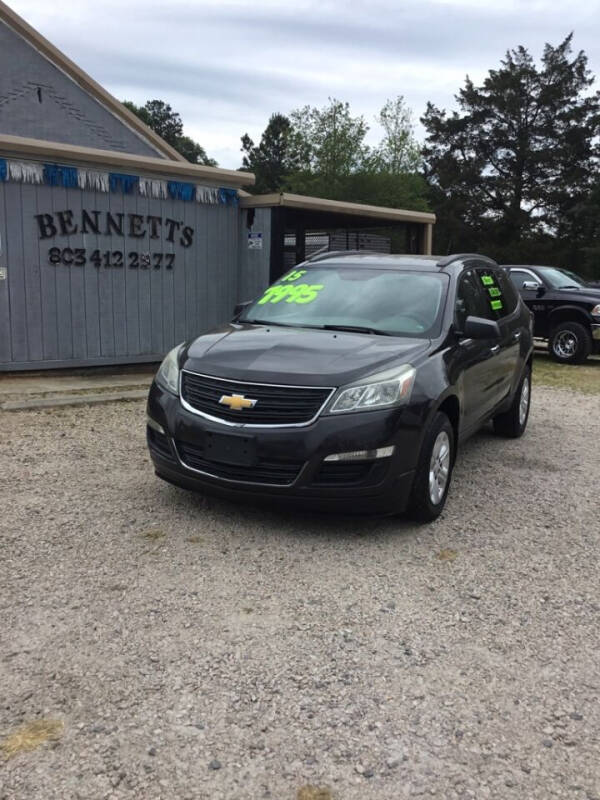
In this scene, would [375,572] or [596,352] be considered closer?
[375,572]

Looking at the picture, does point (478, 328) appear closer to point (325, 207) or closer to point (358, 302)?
point (358, 302)

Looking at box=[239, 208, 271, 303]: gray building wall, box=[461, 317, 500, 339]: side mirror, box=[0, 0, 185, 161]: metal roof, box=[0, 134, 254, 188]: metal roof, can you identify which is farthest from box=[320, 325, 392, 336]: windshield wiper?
box=[0, 0, 185, 161]: metal roof

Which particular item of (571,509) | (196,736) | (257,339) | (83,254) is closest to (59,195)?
(83,254)

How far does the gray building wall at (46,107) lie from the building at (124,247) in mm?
5538

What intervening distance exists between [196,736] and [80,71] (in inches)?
581

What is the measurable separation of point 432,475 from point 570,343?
9.93 metres

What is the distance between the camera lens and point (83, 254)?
30.5 feet

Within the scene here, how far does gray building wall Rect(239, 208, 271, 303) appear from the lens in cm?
1061

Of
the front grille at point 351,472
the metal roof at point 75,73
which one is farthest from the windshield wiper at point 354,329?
the metal roof at point 75,73

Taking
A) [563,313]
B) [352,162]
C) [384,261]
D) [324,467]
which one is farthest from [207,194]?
[352,162]

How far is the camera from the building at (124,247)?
28.8ft

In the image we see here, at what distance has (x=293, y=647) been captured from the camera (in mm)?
3143

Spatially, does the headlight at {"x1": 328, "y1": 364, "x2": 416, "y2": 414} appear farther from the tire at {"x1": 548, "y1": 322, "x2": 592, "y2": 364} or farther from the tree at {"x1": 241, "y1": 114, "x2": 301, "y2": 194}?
the tree at {"x1": 241, "y1": 114, "x2": 301, "y2": 194}

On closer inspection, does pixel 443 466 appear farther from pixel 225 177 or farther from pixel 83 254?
pixel 225 177
